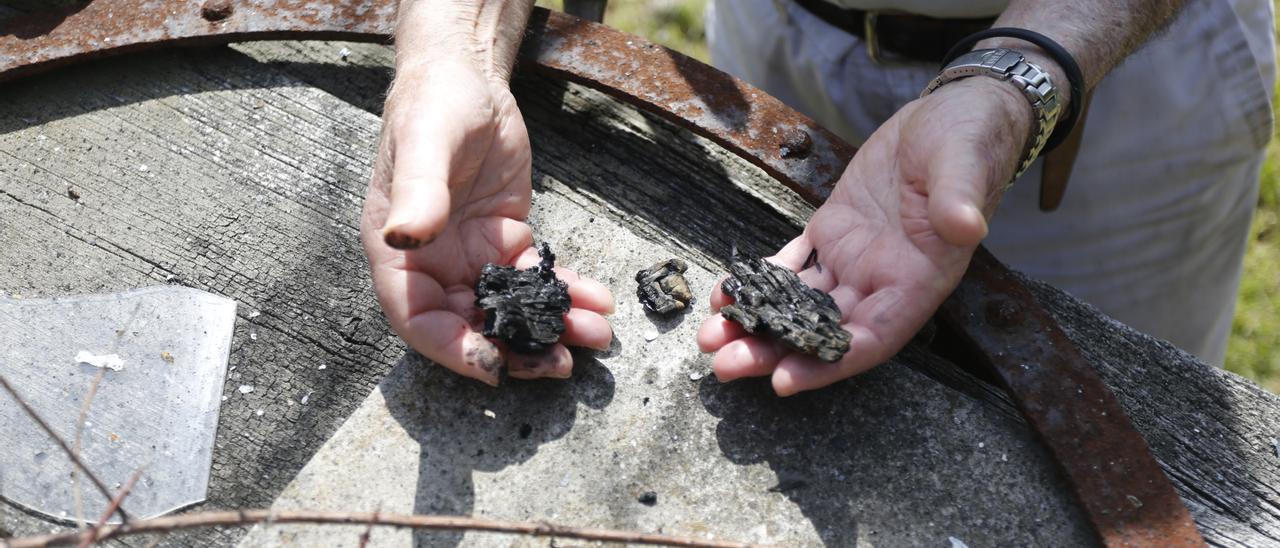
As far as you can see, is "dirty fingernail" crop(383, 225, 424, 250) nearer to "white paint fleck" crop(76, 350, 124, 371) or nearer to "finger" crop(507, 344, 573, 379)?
"finger" crop(507, 344, 573, 379)

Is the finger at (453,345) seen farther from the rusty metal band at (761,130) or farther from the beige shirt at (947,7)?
the beige shirt at (947,7)

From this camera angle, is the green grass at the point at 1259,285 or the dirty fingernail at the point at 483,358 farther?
the green grass at the point at 1259,285

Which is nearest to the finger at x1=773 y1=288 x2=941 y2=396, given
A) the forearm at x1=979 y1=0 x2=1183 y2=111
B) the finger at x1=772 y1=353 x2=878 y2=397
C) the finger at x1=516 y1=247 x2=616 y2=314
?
the finger at x1=772 y1=353 x2=878 y2=397

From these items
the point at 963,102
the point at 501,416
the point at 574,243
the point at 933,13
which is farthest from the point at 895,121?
the point at 501,416

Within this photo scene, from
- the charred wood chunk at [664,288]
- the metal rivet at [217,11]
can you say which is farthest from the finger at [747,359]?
the metal rivet at [217,11]

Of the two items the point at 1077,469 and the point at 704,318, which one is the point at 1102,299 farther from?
the point at 704,318

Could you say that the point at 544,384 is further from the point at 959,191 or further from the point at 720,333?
the point at 959,191
